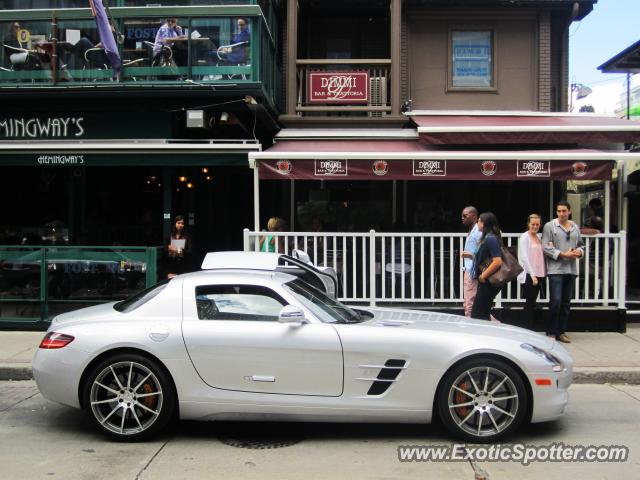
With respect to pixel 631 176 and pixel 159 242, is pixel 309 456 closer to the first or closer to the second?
pixel 159 242

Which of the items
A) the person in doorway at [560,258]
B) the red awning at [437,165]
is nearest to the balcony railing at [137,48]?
the red awning at [437,165]

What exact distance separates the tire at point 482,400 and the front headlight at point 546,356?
0.79 ft

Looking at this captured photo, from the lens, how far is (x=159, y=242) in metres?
12.0

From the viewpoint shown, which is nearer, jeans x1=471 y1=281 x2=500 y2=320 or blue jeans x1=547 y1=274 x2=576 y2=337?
jeans x1=471 y1=281 x2=500 y2=320

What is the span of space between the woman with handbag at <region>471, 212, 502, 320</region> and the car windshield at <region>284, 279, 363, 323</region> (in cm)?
223

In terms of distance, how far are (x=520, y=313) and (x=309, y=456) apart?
559 cm

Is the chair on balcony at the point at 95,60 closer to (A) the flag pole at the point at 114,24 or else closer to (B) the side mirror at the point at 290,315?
(A) the flag pole at the point at 114,24

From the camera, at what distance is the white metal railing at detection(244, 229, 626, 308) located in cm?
912

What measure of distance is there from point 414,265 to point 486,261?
2.27 m

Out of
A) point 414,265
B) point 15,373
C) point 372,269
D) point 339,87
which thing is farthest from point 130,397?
point 339,87

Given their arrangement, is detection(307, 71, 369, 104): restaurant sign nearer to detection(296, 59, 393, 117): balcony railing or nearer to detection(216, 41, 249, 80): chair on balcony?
detection(296, 59, 393, 117): balcony railing

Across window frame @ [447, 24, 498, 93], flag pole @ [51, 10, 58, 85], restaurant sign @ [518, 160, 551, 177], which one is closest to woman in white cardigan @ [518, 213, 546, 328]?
restaurant sign @ [518, 160, 551, 177]

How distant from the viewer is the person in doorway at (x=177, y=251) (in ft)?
31.7

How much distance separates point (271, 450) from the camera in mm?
4703
